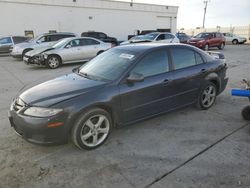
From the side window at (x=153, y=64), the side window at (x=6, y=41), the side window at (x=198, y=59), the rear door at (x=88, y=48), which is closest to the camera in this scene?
the side window at (x=153, y=64)

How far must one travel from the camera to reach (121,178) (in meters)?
2.80

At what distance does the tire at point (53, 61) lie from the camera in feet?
35.8

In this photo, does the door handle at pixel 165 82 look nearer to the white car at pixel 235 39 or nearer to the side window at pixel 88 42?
the side window at pixel 88 42

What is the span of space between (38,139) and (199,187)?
2133 millimetres

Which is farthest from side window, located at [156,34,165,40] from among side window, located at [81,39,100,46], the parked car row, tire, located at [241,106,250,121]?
tire, located at [241,106,250,121]

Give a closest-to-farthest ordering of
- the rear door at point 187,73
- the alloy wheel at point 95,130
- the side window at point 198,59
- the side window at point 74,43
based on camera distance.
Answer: the alloy wheel at point 95,130, the rear door at point 187,73, the side window at point 198,59, the side window at point 74,43

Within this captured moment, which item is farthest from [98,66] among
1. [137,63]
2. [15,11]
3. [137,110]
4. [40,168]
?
[15,11]

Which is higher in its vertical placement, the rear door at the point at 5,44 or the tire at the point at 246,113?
the rear door at the point at 5,44

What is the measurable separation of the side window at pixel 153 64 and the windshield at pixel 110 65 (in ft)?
0.59

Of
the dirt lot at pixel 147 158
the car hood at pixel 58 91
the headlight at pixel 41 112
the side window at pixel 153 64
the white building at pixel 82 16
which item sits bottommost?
the dirt lot at pixel 147 158

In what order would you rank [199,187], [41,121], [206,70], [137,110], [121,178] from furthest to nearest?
1. [206,70]
2. [137,110]
3. [41,121]
4. [121,178]
5. [199,187]

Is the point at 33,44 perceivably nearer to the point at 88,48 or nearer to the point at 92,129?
the point at 88,48

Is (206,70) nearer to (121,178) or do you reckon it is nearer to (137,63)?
(137,63)

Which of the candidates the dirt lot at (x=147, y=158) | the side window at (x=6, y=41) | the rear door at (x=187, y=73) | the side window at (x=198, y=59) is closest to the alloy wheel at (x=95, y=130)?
the dirt lot at (x=147, y=158)
